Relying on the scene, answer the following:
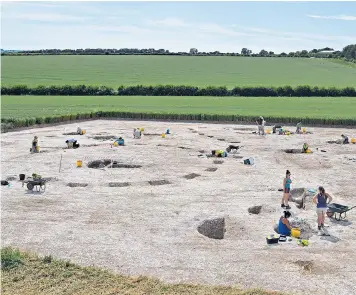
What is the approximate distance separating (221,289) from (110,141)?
28.0 m

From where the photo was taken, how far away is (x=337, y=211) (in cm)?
2061

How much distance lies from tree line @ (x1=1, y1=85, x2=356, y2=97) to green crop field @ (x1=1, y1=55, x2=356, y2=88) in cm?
590

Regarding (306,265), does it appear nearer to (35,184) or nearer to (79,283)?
(79,283)

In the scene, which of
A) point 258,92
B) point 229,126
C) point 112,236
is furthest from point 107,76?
point 112,236

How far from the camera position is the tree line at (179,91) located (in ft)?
262

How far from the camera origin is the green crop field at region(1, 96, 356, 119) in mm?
56375

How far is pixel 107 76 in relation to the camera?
103312 mm

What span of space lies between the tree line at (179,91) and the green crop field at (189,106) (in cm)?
482

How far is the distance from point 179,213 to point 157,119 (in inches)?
1388

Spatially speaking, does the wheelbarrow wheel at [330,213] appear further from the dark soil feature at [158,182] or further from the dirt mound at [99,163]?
the dirt mound at [99,163]

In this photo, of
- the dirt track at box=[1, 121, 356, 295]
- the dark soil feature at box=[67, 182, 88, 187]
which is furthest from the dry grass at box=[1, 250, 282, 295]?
the dark soil feature at box=[67, 182, 88, 187]

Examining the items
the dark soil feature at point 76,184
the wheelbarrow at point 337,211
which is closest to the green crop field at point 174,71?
the dark soil feature at point 76,184

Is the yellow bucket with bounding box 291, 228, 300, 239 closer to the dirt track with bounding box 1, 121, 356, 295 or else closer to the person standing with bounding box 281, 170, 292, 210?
the dirt track with bounding box 1, 121, 356, 295

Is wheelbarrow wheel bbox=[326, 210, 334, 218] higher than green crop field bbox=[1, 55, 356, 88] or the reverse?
the reverse
